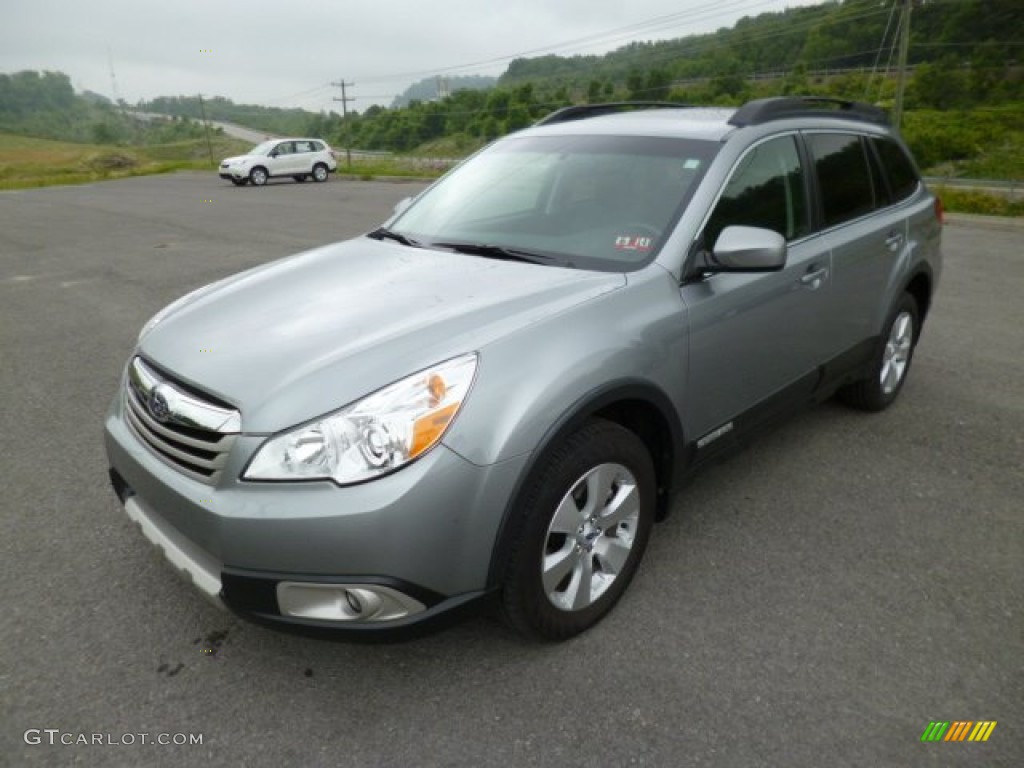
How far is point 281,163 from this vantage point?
27.6 m

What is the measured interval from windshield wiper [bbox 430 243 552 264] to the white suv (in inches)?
1044

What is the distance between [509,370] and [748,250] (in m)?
1.05

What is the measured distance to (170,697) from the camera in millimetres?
2186

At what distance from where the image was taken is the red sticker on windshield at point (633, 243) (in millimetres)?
2688

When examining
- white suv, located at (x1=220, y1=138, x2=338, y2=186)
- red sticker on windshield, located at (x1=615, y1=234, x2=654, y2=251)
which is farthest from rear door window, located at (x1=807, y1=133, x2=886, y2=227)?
white suv, located at (x1=220, y1=138, x2=338, y2=186)

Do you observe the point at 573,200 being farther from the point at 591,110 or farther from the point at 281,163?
the point at 281,163

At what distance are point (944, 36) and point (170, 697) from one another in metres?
77.0

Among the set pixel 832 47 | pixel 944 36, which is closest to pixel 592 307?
pixel 944 36

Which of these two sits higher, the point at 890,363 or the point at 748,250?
Answer: the point at 748,250

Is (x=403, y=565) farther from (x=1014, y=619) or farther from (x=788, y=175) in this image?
(x=788, y=175)

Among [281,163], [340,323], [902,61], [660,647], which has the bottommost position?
[660,647]

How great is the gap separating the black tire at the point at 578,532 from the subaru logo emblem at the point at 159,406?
1100mm

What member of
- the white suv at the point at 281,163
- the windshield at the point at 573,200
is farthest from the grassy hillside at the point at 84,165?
the windshield at the point at 573,200

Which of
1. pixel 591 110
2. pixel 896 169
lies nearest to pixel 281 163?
pixel 591 110
